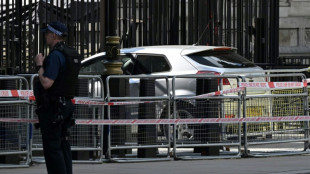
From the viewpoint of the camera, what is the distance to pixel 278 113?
1494cm

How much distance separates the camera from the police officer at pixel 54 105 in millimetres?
10156

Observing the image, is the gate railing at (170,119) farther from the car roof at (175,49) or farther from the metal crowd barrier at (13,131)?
the car roof at (175,49)

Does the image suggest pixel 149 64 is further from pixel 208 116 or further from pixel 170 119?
pixel 170 119

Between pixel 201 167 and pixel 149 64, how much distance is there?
4275 millimetres

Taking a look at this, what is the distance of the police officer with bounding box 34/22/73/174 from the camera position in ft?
33.3

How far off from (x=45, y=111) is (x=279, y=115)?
5470mm

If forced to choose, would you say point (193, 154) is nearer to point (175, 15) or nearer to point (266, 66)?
point (175, 15)

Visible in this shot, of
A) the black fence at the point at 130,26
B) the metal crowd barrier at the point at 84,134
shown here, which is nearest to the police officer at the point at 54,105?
the metal crowd barrier at the point at 84,134

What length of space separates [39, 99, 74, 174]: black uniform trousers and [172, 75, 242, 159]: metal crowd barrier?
12.5ft

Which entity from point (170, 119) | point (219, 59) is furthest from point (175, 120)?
point (219, 59)

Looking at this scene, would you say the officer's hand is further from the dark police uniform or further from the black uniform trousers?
the black uniform trousers

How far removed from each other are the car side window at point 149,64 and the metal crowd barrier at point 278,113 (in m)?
2.09

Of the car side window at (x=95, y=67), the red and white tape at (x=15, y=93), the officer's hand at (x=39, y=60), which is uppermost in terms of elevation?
the officer's hand at (x=39, y=60)

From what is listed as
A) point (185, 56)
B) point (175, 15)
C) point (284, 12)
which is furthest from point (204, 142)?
point (284, 12)
